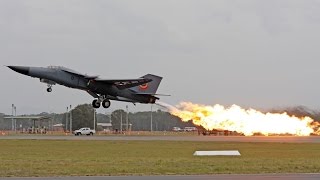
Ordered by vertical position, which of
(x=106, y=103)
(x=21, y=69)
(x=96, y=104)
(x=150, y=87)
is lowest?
(x=96, y=104)

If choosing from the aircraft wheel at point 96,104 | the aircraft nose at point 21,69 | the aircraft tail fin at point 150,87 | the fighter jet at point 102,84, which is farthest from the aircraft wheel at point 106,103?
the aircraft nose at point 21,69

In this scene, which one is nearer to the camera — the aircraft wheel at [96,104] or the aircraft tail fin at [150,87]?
the aircraft wheel at [96,104]

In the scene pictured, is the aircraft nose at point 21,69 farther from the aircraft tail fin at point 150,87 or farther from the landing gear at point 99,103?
the aircraft tail fin at point 150,87

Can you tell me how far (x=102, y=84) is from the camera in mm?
57375

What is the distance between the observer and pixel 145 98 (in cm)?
5925

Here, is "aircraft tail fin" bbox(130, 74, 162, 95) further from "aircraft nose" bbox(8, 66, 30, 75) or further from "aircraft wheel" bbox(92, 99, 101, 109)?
"aircraft nose" bbox(8, 66, 30, 75)

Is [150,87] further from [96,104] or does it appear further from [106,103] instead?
[96,104]

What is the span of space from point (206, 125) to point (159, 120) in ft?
427

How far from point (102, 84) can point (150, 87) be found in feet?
19.7

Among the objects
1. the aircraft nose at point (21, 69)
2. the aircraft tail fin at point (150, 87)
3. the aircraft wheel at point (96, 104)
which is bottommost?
the aircraft wheel at point (96, 104)

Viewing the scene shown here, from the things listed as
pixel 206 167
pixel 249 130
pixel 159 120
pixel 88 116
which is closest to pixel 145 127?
pixel 159 120

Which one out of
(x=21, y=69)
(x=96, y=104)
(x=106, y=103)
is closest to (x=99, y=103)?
(x=96, y=104)

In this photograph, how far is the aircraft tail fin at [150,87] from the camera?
196 feet

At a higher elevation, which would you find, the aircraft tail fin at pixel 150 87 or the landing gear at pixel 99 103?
the aircraft tail fin at pixel 150 87
